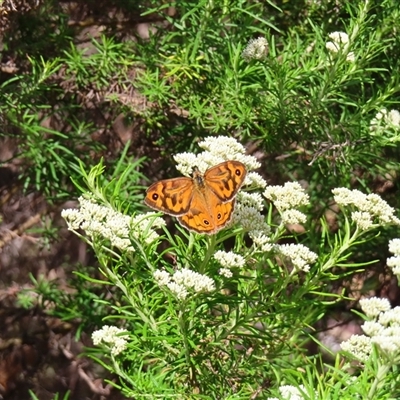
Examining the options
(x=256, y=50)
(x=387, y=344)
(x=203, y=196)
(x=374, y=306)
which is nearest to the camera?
(x=387, y=344)

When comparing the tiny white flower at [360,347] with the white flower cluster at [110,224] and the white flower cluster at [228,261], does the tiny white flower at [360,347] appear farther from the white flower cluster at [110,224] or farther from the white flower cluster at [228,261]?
the white flower cluster at [110,224]

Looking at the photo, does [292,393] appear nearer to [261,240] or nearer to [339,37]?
[261,240]

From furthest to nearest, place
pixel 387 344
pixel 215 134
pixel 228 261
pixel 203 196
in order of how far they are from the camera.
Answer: pixel 215 134 < pixel 203 196 < pixel 228 261 < pixel 387 344

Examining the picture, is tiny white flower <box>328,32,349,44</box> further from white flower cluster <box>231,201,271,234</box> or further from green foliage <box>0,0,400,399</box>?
white flower cluster <box>231,201,271,234</box>

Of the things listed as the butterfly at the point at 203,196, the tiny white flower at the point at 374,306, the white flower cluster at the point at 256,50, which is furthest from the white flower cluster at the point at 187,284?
the white flower cluster at the point at 256,50

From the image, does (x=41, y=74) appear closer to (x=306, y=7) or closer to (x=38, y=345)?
(x=306, y=7)

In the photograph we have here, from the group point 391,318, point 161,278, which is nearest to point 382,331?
point 391,318

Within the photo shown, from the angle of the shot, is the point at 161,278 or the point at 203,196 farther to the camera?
the point at 203,196
